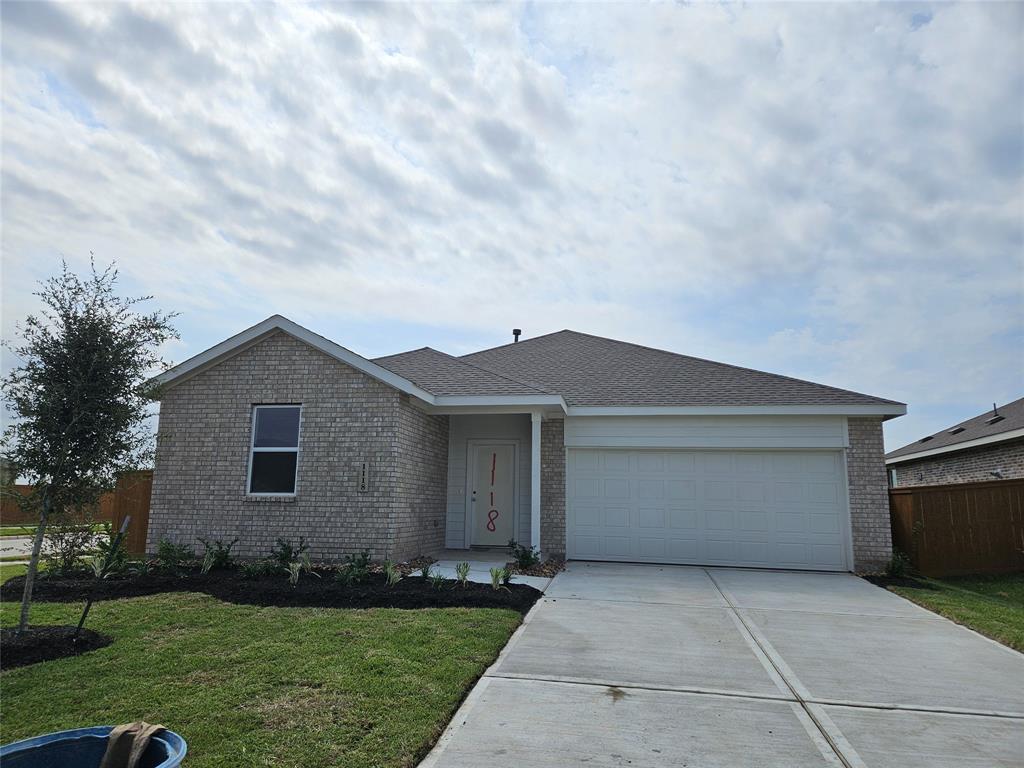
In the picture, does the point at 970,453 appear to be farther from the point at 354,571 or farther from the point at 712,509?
the point at 354,571

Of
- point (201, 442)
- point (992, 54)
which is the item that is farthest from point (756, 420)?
point (201, 442)

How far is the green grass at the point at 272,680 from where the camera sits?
3859 mm

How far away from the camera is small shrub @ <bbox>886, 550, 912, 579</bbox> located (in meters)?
11.0

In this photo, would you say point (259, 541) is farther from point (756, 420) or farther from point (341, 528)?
point (756, 420)

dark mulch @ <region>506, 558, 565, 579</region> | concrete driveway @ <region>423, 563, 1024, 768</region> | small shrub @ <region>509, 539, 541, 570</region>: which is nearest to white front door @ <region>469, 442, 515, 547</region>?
dark mulch @ <region>506, 558, 565, 579</region>

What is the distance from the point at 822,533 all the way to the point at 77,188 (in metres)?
12.7

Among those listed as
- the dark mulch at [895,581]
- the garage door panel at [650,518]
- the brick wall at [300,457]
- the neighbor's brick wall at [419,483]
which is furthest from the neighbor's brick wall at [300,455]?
the dark mulch at [895,581]

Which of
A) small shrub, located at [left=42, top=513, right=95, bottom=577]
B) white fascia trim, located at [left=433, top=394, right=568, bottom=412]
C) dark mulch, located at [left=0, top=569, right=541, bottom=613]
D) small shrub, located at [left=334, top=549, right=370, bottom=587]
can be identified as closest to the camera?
small shrub, located at [left=42, top=513, right=95, bottom=577]

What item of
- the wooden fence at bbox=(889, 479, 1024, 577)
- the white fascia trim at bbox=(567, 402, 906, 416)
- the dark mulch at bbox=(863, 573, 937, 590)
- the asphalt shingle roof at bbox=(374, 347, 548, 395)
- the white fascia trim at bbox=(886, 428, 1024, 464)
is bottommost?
the dark mulch at bbox=(863, 573, 937, 590)

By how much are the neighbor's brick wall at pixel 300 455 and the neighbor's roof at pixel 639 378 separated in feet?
13.1

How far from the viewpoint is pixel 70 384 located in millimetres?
6145

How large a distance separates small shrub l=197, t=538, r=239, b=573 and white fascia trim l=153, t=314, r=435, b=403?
2.82 meters

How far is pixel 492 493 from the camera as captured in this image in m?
Answer: 13.6

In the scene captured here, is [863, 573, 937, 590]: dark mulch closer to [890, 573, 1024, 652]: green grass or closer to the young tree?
[890, 573, 1024, 652]: green grass
